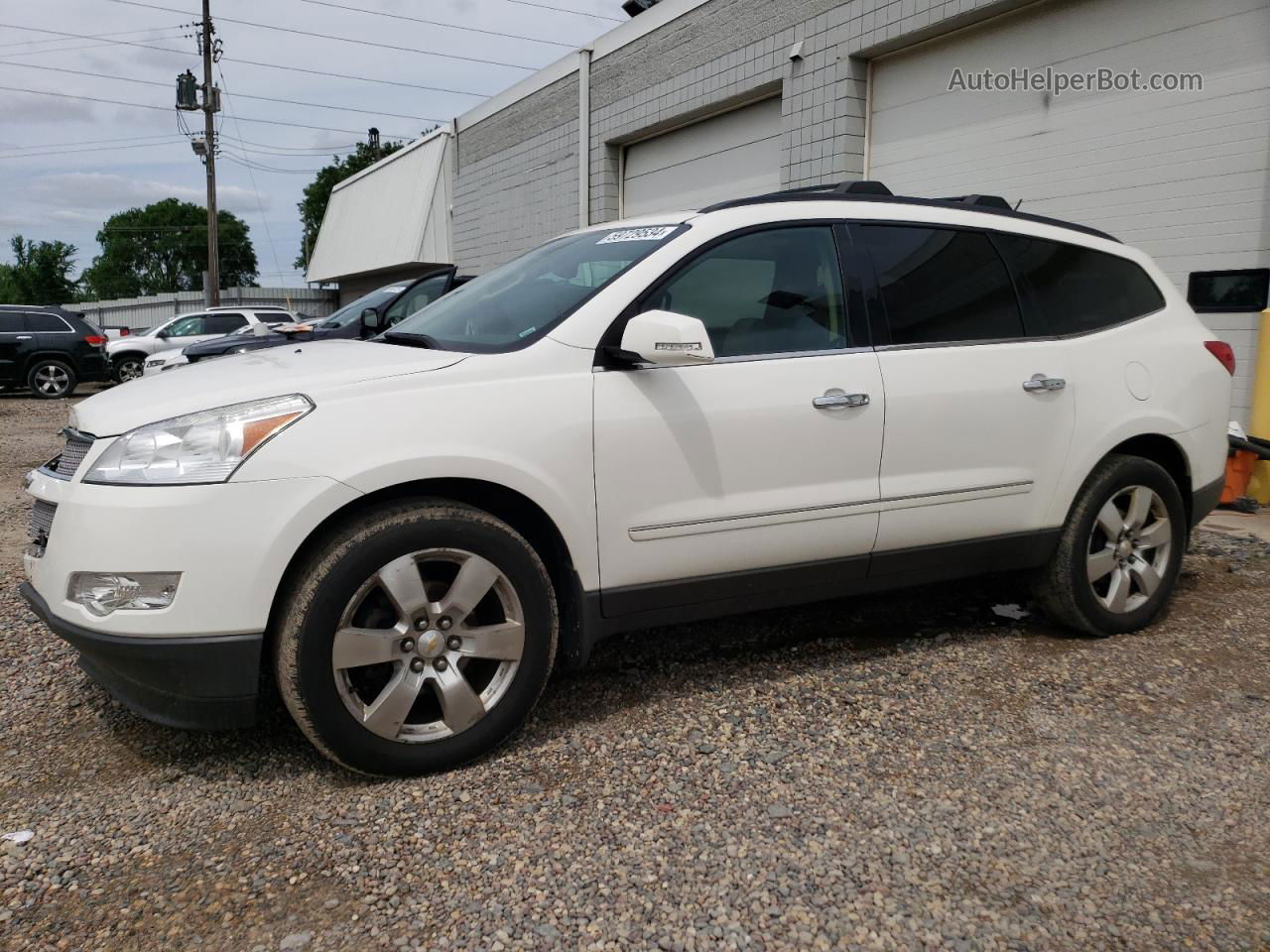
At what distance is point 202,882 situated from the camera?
95.3 inches

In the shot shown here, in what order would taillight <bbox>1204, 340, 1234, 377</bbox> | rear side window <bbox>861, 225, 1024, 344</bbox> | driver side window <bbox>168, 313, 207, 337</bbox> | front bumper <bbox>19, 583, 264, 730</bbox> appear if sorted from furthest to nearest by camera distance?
driver side window <bbox>168, 313, 207, 337</bbox> → taillight <bbox>1204, 340, 1234, 377</bbox> → rear side window <bbox>861, 225, 1024, 344</bbox> → front bumper <bbox>19, 583, 264, 730</bbox>

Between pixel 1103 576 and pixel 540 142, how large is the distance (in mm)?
14134

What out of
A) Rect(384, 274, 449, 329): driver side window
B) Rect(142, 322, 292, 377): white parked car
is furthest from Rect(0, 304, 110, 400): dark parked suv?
Rect(384, 274, 449, 329): driver side window

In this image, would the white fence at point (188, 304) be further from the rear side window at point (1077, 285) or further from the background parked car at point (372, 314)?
the rear side window at point (1077, 285)

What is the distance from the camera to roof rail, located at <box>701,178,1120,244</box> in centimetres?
357

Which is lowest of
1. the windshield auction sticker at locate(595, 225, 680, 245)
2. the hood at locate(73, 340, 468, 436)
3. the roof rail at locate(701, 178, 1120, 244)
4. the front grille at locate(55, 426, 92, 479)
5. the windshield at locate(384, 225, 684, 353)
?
the front grille at locate(55, 426, 92, 479)

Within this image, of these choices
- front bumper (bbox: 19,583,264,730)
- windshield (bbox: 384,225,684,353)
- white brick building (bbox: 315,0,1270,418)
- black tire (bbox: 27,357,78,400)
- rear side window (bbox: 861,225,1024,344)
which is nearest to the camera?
front bumper (bbox: 19,583,264,730)

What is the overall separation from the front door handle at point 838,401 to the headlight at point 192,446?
1675 mm

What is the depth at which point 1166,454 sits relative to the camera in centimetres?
432

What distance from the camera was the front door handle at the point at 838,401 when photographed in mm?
3383

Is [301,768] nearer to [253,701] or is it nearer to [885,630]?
[253,701]

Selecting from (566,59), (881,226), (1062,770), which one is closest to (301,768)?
(1062,770)

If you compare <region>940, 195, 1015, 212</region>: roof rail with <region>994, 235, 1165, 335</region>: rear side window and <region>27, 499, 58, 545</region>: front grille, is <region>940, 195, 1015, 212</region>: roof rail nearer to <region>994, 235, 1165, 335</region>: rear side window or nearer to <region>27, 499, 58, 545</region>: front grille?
<region>994, 235, 1165, 335</region>: rear side window

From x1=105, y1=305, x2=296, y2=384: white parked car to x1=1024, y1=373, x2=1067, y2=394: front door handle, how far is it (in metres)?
17.9
